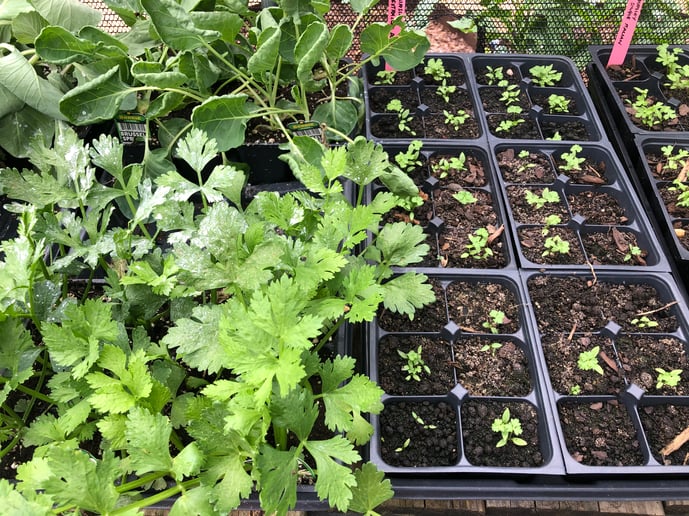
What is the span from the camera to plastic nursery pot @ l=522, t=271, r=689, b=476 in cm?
99

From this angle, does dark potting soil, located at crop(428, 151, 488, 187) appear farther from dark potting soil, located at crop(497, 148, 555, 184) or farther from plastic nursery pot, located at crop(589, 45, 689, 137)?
plastic nursery pot, located at crop(589, 45, 689, 137)

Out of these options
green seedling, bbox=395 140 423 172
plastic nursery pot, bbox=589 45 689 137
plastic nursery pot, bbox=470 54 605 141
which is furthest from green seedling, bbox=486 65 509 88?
green seedling, bbox=395 140 423 172

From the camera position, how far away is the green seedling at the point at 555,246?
1258 mm

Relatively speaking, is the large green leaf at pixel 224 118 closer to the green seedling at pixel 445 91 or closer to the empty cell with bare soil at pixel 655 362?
the green seedling at pixel 445 91

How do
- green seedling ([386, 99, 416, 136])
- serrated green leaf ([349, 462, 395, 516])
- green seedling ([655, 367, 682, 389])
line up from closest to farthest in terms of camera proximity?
serrated green leaf ([349, 462, 395, 516]), green seedling ([655, 367, 682, 389]), green seedling ([386, 99, 416, 136])

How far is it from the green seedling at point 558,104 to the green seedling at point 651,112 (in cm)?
20

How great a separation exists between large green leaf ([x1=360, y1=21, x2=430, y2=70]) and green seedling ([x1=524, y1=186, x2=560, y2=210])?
0.45 metres

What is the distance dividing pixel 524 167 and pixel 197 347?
1.04m

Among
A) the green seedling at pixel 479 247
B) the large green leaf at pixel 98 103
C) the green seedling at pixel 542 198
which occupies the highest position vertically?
the large green leaf at pixel 98 103

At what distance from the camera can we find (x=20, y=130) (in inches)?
52.3

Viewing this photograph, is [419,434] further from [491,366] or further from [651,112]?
[651,112]

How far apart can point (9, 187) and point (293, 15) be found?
75 cm

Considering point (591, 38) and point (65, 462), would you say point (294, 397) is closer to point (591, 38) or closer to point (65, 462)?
point (65, 462)

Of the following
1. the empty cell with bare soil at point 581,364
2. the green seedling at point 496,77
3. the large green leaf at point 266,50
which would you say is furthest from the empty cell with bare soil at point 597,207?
the large green leaf at point 266,50
